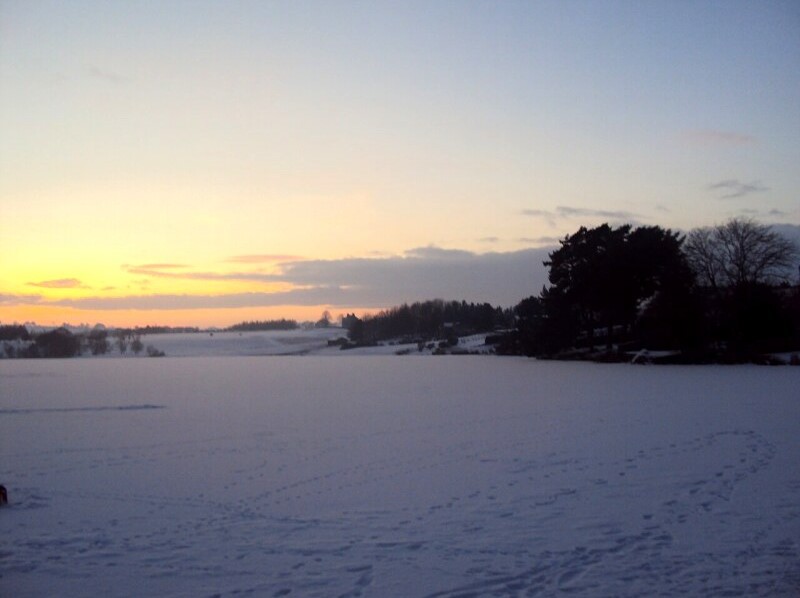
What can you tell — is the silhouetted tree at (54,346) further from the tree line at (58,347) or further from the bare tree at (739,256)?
the bare tree at (739,256)

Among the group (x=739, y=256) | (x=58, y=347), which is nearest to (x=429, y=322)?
(x=58, y=347)

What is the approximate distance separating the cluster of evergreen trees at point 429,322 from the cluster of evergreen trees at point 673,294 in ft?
204

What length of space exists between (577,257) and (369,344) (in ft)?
200

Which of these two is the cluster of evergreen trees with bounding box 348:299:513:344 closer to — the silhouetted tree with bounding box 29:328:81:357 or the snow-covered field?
the silhouetted tree with bounding box 29:328:81:357

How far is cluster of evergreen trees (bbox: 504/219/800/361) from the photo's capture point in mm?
41406

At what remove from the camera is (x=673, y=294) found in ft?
135

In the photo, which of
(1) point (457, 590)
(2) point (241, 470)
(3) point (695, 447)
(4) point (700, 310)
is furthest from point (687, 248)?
(1) point (457, 590)

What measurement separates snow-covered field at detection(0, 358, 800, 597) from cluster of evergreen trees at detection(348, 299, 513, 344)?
99.5m

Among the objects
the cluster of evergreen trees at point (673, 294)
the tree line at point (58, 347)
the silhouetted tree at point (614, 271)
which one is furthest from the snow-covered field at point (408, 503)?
the tree line at point (58, 347)

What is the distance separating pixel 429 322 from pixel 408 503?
120 m

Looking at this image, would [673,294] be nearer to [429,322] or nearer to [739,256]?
[739,256]

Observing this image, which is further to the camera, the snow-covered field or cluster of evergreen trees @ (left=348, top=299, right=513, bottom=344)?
cluster of evergreen trees @ (left=348, top=299, right=513, bottom=344)

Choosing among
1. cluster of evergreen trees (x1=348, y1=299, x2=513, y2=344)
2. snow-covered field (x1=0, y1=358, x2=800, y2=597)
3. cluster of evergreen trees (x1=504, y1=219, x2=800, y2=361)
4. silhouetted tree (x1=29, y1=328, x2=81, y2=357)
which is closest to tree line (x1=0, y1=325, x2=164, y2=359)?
silhouetted tree (x1=29, y1=328, x2=81, y2=357)

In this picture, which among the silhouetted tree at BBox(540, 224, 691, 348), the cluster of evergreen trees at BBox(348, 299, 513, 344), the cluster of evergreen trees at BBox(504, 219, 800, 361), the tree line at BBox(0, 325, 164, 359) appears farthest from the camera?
the cluster of evergreen trees at BBox(348, 299, 513, 344)
